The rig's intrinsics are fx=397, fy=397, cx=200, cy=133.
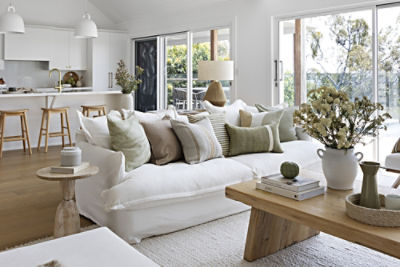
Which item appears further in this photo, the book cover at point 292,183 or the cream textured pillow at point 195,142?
the cream textured pillow at point 195,142

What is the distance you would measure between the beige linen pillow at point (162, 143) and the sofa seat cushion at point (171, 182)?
9 cm

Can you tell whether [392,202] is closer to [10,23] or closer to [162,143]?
[162,143]

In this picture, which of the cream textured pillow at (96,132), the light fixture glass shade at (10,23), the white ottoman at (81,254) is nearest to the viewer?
the white ottoman at (81,254)

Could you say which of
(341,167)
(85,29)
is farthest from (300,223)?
(85,29)

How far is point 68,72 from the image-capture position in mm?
8969

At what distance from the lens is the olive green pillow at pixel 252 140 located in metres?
3.86

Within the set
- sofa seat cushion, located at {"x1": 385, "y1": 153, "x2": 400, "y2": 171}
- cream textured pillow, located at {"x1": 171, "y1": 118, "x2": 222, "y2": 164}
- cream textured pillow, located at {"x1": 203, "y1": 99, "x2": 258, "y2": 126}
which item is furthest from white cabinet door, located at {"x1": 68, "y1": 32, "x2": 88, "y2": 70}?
sofa seat cushion, located at {"x1": 385, "y1": 153, "x2": 400, "y2": 171}

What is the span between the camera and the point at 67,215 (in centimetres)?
265

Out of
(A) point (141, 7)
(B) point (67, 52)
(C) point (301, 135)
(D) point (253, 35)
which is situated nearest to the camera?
(C) point (301, 135)

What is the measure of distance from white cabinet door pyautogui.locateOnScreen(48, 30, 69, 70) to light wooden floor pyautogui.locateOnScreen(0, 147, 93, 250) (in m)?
3.42

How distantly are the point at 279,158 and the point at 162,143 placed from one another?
1155 millimetres

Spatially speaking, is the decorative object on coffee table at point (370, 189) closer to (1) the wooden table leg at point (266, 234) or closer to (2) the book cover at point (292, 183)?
(2) the book cover at point (292, 183)

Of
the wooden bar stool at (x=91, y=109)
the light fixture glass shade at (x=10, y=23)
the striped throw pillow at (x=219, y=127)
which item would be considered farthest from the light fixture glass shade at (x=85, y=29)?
the striped throw pillow at (x=219, y=127)

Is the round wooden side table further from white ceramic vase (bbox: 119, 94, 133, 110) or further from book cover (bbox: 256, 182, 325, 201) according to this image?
white ceramic vase (bbox: 119, 94, 133, 110)
